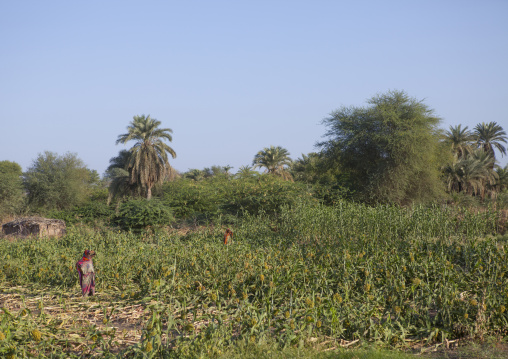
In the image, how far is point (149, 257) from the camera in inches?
313

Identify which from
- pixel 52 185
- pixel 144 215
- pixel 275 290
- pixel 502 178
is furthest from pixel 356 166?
pixel 502 178

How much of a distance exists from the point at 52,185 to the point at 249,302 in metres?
25.8

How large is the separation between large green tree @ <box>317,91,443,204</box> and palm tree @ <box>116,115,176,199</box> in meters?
11.8

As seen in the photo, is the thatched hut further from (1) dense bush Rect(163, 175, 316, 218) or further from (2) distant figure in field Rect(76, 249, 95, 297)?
(2) distant figure in field Rect(76, 249, 95, 297)

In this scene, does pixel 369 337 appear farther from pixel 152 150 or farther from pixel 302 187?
pixel 152 150

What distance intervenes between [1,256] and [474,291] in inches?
342

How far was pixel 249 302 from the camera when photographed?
5.77 metres

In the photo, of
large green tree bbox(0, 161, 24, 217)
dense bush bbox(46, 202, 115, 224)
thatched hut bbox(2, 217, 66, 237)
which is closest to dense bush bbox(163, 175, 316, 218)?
dense bush bbox(46, 202, 115, 224)

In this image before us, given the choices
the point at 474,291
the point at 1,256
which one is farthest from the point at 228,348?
the point at 1,256

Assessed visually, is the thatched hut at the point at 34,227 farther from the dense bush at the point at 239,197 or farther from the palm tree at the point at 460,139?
the palm tree at the point at 460,139

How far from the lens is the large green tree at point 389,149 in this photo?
20.0 m

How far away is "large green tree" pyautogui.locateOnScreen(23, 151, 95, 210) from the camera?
28156mm

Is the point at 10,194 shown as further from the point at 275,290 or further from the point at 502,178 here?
the point at 502,178

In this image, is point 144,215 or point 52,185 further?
point 52,185
